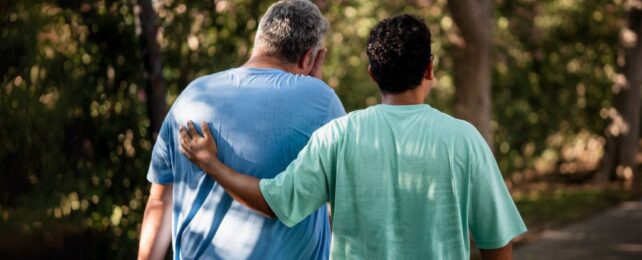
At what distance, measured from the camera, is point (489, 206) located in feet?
9.03

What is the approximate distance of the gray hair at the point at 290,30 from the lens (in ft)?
10.1

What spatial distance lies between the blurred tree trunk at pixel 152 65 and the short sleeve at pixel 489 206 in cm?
285

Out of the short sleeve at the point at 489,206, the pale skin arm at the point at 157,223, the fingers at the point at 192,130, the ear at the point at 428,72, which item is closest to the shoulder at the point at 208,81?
the fingers at the point at 192,130

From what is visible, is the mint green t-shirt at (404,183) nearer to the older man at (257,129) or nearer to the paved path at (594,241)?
the older man at (257,129)

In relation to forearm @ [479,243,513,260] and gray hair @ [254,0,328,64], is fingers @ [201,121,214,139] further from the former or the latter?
forearm @ [479,243,513,260]

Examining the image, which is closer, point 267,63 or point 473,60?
point 267,63

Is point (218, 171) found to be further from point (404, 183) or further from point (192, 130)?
point (404, 183)

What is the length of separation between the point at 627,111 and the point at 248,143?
13.2m

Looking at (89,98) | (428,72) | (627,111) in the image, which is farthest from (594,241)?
(428,72)

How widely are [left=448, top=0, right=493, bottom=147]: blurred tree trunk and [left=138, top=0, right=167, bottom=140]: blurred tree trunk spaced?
452 centimetres

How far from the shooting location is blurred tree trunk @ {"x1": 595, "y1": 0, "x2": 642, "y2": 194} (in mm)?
14938

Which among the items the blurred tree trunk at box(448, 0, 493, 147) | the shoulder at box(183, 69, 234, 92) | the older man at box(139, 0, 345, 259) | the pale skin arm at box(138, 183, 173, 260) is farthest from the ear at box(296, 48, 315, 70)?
the blurred tree trunk at box(448, 0, 493, 147)

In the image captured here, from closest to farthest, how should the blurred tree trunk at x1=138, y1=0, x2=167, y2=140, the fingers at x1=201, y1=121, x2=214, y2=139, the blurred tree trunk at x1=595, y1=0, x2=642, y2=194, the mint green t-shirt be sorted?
the mint green t-shirt → the fingers at x1=201, y1=121, x2=214, y2=139 → the blurred tree trunk at x1=138, y1=0, x2=167, y2=140 → the blurred tree trunk at x1=595, y1=0, x2=642, y2=194

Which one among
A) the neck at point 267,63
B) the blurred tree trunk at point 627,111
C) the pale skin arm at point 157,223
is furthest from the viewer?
the blurred tree trunk at point 627,111
